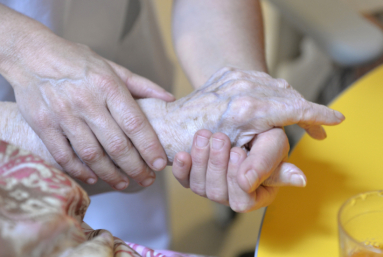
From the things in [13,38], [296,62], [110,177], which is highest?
[13,38]

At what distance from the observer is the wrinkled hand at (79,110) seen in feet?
1.93

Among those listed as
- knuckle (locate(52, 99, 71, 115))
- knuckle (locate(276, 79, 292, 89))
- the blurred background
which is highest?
knuckle (locate(52, 99, 71, 115))

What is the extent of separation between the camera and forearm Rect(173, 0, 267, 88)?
31.7 inches

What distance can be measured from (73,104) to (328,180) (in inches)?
18.4

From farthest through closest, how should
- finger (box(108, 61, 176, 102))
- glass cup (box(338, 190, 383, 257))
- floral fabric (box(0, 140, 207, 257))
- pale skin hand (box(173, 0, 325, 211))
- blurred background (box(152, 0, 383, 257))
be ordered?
blurred background (box(152, 0, 383, 257)), pale skin hand (box(173, 0, 325, 211)), finger (box(108, 61, 176, 102)), glass cup (box(338, 190, 383, 257)), floral fabric (box(0, 140, 207, 257))

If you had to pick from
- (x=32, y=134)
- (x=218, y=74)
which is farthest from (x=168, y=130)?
(x=32, y=134)

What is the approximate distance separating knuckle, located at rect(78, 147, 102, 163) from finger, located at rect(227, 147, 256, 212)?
24 cm

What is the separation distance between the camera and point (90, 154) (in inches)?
23.7

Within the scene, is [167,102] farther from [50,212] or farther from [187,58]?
[50,212]

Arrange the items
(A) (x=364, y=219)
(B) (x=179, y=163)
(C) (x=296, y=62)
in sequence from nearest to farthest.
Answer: (A) (x=364, y=219)
(B) (x=179, y=163)
(C) (x=296, y=62)

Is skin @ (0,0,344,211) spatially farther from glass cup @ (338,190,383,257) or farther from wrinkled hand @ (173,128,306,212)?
glass cup @ (338,190,383,257)

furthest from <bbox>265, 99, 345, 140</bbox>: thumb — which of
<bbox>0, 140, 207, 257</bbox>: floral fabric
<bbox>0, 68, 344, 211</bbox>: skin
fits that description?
<bbox>0, 140, 207, 257</bbox>: floral fabric

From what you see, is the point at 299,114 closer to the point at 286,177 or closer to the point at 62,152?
the point at 286,177

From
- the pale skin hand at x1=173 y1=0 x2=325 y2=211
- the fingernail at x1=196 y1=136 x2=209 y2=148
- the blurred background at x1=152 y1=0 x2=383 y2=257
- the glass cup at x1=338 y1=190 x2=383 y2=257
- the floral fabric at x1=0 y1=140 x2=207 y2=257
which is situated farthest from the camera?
the blurred background at x1=152 y1=0 x2=383 y2=257
